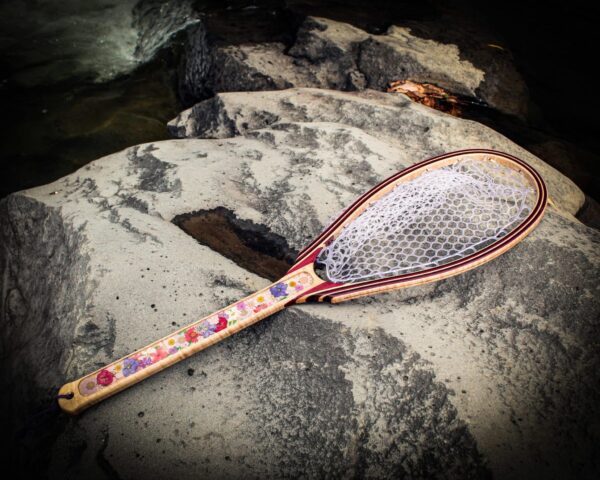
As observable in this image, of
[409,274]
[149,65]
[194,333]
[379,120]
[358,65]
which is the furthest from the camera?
[149,65]

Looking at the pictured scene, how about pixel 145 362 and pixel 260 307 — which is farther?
pixel 260 307

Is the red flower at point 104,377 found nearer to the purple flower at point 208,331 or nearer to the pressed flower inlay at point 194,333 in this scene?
the pressed flower inlay at point 194,333

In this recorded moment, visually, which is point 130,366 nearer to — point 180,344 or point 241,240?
point 180,344

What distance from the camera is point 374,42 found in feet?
12.4

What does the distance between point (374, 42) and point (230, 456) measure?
350cm

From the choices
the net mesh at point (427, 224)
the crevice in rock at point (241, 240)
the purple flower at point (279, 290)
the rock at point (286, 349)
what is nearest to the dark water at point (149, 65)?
the rock at point (286, 349)

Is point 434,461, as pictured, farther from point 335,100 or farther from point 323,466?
point 335,100

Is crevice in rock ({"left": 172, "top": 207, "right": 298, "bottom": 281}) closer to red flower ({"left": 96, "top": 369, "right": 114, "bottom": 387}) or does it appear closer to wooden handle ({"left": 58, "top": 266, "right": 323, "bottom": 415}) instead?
wooden handle ({"left": 58, "top": 266, "right": 323, "bottom": 415})

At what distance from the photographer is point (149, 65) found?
4.87 m

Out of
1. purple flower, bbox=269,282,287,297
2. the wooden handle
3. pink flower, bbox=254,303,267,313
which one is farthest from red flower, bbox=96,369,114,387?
purple flower, bbox=269,282,287,297

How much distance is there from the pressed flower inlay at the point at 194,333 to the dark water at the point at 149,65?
2518 mm

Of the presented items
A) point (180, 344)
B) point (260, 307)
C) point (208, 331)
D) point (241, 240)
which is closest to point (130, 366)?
point (180, 344)

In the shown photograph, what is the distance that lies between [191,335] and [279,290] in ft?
1.31

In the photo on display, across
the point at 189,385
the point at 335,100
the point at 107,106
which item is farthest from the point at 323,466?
the point at 107,106
